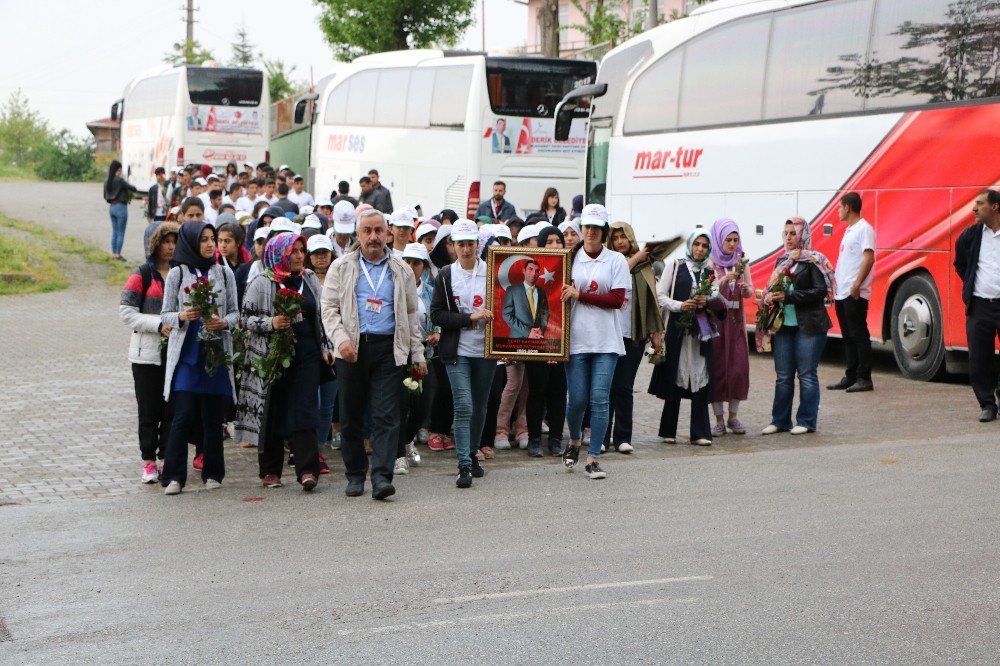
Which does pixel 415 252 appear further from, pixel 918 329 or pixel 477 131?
pixel 477 131

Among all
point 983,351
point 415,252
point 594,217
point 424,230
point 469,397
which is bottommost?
point 469,397

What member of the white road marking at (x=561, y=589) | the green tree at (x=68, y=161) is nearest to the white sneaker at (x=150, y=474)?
the white road marking at (x=561, y=589)

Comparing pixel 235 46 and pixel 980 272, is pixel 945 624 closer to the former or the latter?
pixel 980 272

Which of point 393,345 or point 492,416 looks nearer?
point 393,345

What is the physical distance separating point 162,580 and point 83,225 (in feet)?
112

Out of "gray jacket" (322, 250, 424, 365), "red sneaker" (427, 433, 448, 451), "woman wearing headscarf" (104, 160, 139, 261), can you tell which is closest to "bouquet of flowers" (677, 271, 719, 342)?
"red sneaker" (427, 433, 448, 451)

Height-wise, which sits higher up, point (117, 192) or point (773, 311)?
point (117, 192)

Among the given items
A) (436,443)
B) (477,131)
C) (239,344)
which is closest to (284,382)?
(239,344)

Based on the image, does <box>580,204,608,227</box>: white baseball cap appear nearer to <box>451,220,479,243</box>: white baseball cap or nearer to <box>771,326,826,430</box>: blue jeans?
<box>451,220,479,243</box>: white baseball cap

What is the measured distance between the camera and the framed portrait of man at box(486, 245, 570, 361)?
32.2 feet

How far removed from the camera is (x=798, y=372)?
1192 cm

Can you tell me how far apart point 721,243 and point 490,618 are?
601cm

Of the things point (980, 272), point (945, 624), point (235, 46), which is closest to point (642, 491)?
point (945, 624)

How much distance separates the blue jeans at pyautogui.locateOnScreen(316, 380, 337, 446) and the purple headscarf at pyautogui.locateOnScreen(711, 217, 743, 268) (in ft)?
11.1
